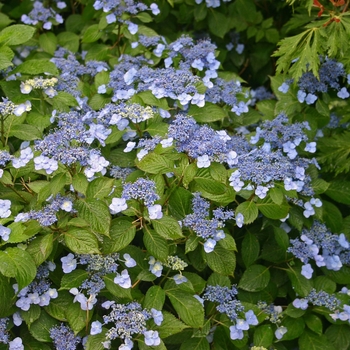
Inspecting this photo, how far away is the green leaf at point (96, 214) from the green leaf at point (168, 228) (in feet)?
0.53

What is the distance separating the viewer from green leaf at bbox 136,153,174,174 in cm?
205

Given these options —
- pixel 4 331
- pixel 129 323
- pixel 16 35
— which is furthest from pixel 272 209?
pixel 16 35

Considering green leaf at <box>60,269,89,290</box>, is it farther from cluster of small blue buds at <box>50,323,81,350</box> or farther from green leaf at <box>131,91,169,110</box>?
green leaf at <box>131,91,169,110</box>

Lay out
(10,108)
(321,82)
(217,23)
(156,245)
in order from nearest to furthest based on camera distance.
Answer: (156,245) < (10,108) < (321,82) < (217,23)

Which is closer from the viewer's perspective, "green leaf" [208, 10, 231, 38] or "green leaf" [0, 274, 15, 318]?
"green leaf" [0, 274, 15, 318]

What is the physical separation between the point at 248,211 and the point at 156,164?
38 cm

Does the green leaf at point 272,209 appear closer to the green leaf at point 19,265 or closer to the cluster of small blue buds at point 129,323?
the cluster of small blue buds at point 129,323

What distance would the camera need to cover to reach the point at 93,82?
290cm

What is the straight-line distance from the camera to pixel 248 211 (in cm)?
214

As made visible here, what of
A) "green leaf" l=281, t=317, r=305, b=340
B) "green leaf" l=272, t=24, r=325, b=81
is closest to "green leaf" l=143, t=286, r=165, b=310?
"green leaf" l=281, t=317, r=305, b=340

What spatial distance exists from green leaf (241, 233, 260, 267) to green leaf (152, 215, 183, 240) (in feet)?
1.63

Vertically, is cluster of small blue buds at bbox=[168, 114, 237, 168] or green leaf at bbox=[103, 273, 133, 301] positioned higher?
cluster of small blue buds at bbox=[168, 114, 237, 168]

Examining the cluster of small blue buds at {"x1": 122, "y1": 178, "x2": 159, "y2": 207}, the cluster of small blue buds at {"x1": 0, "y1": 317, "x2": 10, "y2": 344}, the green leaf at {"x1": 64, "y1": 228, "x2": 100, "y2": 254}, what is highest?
the cluster of small blue buds at {"x1": 122, "y1": 178, "x2": 159, "y2": 207}

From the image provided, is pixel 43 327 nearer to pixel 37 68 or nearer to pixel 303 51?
pixel 37 68
